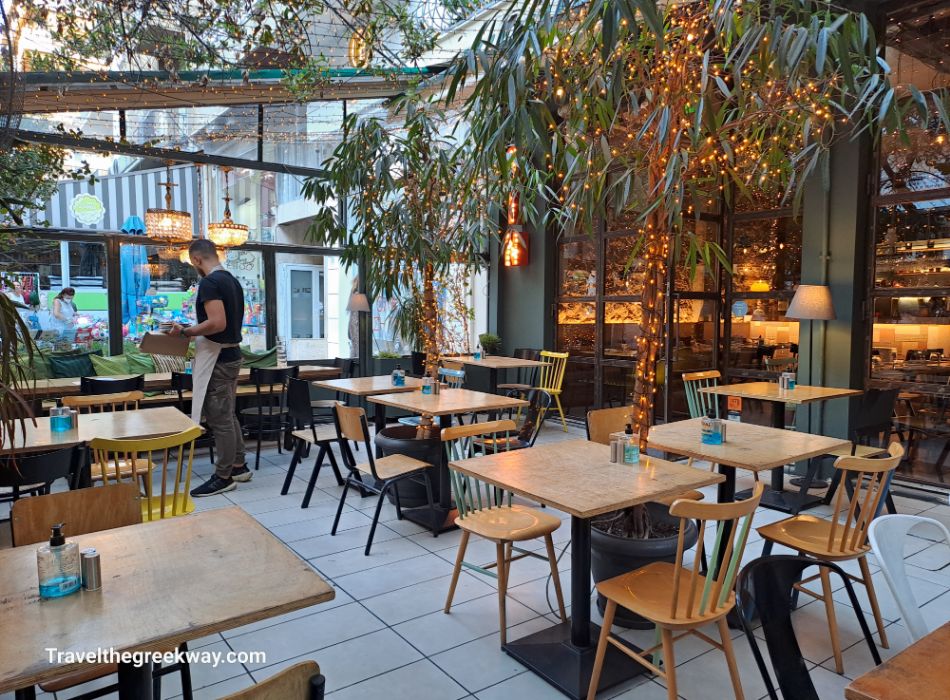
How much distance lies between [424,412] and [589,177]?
205 cm

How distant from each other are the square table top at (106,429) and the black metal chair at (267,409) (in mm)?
2022

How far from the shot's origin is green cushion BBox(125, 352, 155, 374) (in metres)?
7.04

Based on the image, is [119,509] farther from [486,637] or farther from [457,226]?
[457,226]

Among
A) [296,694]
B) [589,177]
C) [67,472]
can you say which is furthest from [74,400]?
[296,694]

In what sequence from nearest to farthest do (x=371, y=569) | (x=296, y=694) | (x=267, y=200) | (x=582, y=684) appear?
(x=296, y=694) → (x=582, y=684) → (x=371, y=569) → (x=267, y=200)

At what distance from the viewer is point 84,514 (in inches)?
87.6

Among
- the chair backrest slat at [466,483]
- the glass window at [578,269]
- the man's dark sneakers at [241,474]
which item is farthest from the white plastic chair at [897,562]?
the glass window at [578,269]

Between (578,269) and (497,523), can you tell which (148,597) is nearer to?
(497,523)

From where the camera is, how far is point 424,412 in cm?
430

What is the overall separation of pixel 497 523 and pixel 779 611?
64.7 inches

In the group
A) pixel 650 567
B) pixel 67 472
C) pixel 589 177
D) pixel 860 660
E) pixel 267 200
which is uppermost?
pixel 267 200

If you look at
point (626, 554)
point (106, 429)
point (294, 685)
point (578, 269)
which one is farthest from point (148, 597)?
point (578, 269)

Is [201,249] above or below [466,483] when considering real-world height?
above

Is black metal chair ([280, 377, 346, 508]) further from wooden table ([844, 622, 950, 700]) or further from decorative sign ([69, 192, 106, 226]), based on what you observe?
wooden table ([844, 622, 950, 700])
